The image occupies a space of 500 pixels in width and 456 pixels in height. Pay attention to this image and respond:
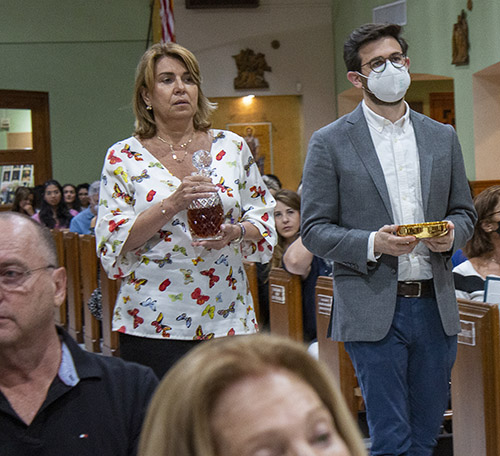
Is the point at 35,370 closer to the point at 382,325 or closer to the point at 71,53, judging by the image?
the point at 382,325

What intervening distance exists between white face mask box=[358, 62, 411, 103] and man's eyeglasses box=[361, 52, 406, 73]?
20 mm

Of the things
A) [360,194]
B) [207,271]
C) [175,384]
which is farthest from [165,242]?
[175,384]

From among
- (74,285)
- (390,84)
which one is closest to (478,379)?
(390,84)

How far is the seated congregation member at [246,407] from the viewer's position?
0.86 meters

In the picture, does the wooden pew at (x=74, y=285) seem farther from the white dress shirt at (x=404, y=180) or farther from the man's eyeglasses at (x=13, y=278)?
the man's eyeglasses at (x=13, y=278)

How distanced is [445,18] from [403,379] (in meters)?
8.73

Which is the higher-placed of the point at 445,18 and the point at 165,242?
the point at 445,18

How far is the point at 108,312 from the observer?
636cm

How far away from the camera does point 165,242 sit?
2.60m

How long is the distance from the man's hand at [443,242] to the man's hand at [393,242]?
7 centimetres

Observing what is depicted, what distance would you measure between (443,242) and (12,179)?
561 inches

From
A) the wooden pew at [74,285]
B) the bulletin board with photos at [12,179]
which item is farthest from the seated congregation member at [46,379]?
the bulletin board with photos at [12,179]

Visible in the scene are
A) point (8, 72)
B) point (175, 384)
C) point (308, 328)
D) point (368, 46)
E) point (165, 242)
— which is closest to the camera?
point (175, 384)

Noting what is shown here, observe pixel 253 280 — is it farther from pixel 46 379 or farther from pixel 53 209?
pixel 53 209
